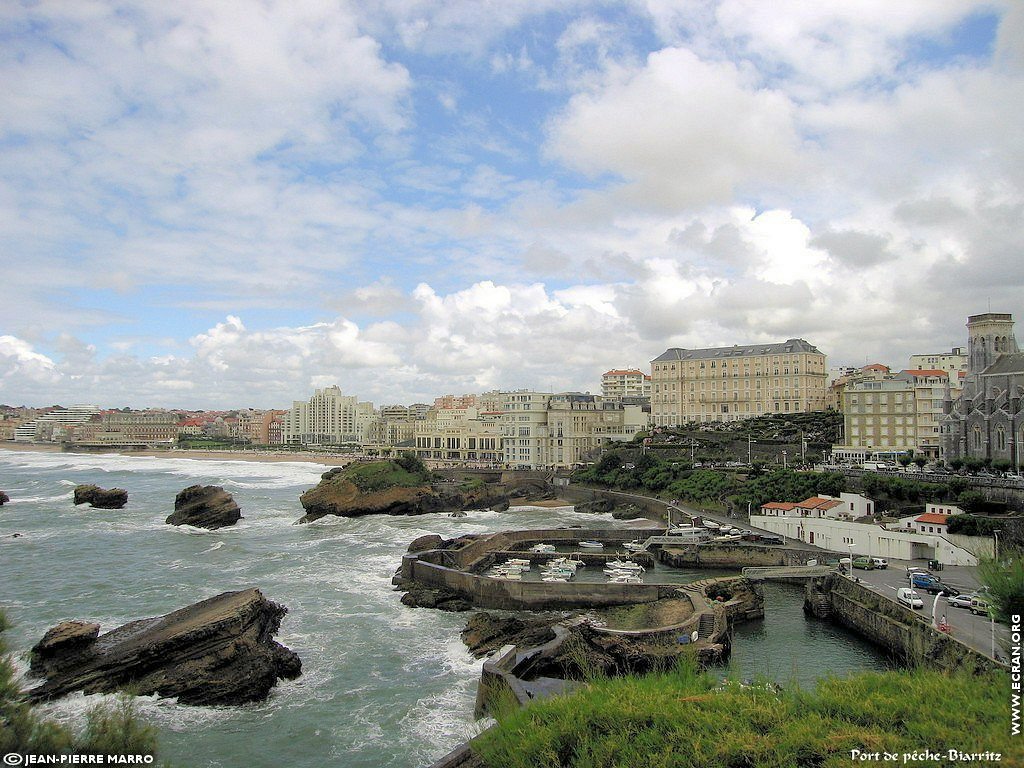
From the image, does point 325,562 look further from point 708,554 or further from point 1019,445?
point 1019,445

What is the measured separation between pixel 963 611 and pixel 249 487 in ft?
223

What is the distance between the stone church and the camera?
140ft

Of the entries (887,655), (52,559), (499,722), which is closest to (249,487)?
(52,559)

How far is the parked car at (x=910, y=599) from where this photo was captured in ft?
74.9

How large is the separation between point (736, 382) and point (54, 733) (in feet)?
282

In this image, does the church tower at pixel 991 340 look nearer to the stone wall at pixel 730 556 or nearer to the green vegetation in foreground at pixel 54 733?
the stone wall at pixel 730 556

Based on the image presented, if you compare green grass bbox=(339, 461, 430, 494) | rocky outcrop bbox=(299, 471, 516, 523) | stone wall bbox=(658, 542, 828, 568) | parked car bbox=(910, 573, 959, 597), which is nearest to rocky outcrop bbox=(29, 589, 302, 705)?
stone wall bbox=(658, 542, 828, 568)

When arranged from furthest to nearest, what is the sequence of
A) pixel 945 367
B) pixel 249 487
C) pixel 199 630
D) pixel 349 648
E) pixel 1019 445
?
pixel 945 367 → pixel 249 487 → pixel 1019 445 → pixel 349 648 → pixel 199 630

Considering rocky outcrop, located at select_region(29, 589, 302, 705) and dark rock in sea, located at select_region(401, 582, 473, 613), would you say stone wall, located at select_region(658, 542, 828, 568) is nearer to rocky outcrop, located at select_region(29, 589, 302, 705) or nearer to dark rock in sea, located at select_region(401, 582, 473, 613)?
dark rock in sea, located at select_region(401, 582, 473, 613)

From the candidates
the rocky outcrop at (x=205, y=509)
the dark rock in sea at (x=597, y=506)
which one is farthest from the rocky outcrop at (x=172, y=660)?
the dark rock in sea at (x=597, y=506)

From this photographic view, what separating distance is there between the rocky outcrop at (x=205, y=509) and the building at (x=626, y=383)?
78530 millimetres

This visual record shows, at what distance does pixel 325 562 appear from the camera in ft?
115

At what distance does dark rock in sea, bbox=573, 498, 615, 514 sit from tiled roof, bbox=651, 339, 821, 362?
3749 centimetres

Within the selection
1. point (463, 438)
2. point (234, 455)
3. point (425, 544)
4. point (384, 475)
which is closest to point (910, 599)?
point (425, 544)
